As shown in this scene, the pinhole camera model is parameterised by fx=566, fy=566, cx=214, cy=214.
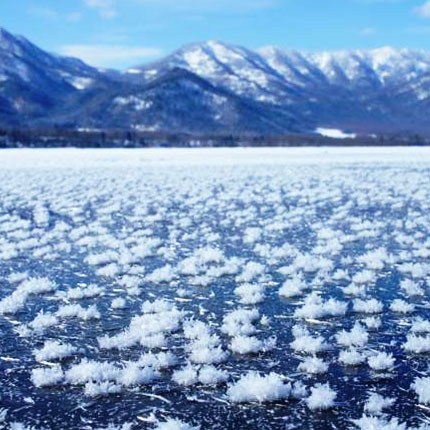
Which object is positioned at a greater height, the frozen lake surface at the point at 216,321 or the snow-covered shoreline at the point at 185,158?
the snow-covered shoreline at the point at 185,158

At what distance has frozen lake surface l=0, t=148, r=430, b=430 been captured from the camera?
18.8ft

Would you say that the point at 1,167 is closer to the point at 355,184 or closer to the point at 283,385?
the point at 355,184

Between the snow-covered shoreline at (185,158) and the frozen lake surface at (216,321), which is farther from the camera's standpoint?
the snow-covered shoreline at (185,158)

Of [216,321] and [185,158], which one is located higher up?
[185,158]

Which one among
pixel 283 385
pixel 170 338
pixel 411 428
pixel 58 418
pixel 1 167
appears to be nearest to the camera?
pixel 411 428

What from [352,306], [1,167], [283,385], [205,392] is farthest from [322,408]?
[1,167]

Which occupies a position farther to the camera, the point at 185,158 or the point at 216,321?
the point at 185,158

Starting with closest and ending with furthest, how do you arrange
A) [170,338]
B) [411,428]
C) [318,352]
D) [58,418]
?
[411,428] < [58,418] < [318,352] < [170,338]

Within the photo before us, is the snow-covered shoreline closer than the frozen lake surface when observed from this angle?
No

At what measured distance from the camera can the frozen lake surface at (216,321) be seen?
5730 mm

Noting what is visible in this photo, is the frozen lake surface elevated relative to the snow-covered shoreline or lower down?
lower down

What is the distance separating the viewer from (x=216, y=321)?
841 centimetres

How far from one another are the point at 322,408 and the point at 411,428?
0.87m

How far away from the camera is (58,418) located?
5.55 meters
